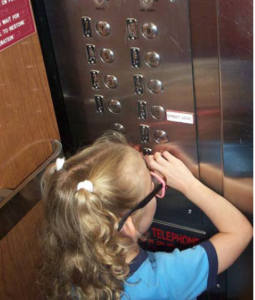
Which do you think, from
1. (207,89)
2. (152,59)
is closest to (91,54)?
(152,59)

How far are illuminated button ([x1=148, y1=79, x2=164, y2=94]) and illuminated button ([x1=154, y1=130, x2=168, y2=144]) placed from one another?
0.31 ft

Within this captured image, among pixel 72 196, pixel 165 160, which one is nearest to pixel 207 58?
pixel 165 160

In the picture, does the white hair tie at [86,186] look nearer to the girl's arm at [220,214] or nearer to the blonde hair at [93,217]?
the blonde hair at [93,217]

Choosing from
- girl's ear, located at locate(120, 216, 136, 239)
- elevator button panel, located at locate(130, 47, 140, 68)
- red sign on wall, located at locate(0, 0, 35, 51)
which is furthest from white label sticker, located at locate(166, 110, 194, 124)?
red sign on wall, located at locate(0, 0, 35, 51)

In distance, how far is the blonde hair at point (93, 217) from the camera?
0.90 meters

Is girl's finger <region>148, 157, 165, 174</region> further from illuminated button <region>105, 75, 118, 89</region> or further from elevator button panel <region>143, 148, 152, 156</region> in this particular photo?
illuminated button <region>105, 75, 118, 89</region>

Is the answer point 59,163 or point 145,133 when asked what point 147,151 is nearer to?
point 145,133

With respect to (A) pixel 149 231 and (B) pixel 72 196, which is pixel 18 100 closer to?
(B) pixel 72 196

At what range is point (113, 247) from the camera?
0.92m

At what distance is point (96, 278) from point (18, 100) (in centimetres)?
39

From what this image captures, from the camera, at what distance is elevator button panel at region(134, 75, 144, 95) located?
0.96 meters

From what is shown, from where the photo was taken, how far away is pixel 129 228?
962mm

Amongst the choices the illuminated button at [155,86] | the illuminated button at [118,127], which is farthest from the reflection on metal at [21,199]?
the illuminated button at [155,86]

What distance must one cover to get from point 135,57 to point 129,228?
1.11 ft
